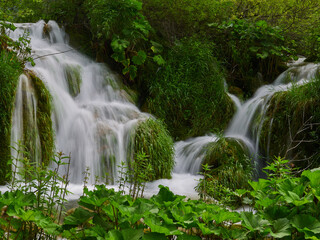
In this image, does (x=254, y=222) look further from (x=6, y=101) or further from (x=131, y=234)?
(x=6, y=101)

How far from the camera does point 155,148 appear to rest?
625cm

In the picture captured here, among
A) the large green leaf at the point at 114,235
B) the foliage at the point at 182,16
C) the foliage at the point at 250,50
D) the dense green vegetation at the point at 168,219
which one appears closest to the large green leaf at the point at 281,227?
the dense green vegetation at the point at 168,219

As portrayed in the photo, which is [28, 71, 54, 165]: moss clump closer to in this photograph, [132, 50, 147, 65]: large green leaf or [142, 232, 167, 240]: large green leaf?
[132, 50, 147, 65]: large green leaf

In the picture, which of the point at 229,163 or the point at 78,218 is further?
the point at 229,163

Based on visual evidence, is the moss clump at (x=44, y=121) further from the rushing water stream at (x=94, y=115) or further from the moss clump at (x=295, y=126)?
the moss clump at (x=295, y=126)

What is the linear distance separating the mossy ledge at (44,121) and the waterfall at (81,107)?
1.13 feet

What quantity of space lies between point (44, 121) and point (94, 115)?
4.56 ft

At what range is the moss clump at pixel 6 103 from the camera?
483cm

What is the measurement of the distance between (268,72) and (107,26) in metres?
4.92

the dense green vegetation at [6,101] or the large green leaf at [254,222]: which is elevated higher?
the dense green vegetation at [6,101]

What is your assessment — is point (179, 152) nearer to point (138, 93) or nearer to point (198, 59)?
point (138, 93)

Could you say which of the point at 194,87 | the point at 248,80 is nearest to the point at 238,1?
the point at 248,80

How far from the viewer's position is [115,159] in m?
6.15

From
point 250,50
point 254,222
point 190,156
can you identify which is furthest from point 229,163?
point 250,50
